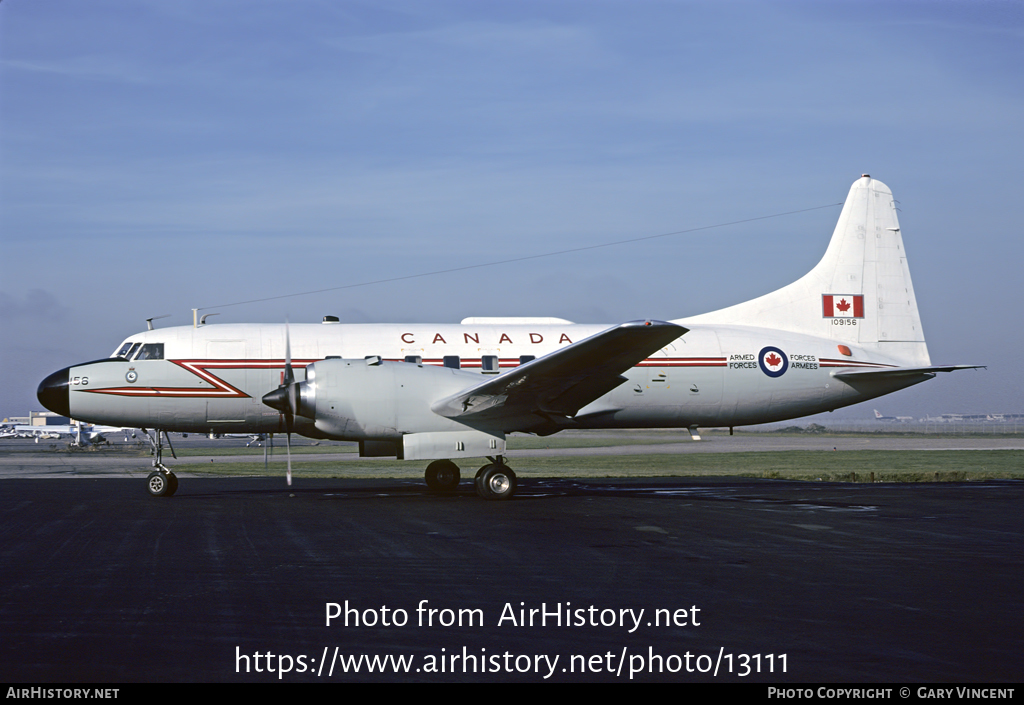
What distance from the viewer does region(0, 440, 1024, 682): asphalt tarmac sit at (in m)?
6.38

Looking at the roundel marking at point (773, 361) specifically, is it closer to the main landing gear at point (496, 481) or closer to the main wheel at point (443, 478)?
the main landing gear at point (496, 481)

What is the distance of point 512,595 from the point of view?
344 inches

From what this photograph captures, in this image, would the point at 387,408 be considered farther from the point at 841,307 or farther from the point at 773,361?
the point at 841,307

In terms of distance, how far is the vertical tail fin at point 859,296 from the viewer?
24.2 metres

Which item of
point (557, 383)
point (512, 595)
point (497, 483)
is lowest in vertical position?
point (512, 595)

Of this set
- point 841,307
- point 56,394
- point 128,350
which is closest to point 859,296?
point 841,307


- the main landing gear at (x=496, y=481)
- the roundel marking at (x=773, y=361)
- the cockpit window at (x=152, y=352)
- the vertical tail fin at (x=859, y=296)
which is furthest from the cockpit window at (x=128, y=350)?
the roundel marking at (x=773, y=361)

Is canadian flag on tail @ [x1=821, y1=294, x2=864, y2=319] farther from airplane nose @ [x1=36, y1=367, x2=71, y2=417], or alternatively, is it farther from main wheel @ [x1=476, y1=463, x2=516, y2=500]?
airplane nose @ [x1=36, y1=367, x2=71, y2=417]

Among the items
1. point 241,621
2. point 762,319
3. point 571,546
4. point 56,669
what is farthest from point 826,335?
point 56,669

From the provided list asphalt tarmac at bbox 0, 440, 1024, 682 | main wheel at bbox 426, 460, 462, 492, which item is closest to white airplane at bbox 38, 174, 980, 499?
main wheel at bbox 426, 460, 462, 492

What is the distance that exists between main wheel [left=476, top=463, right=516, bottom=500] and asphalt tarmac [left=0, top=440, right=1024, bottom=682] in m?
1.87

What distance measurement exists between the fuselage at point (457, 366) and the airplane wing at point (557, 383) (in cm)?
129

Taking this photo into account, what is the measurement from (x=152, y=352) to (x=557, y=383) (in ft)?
33.0

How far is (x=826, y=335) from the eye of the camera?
2419 cm
